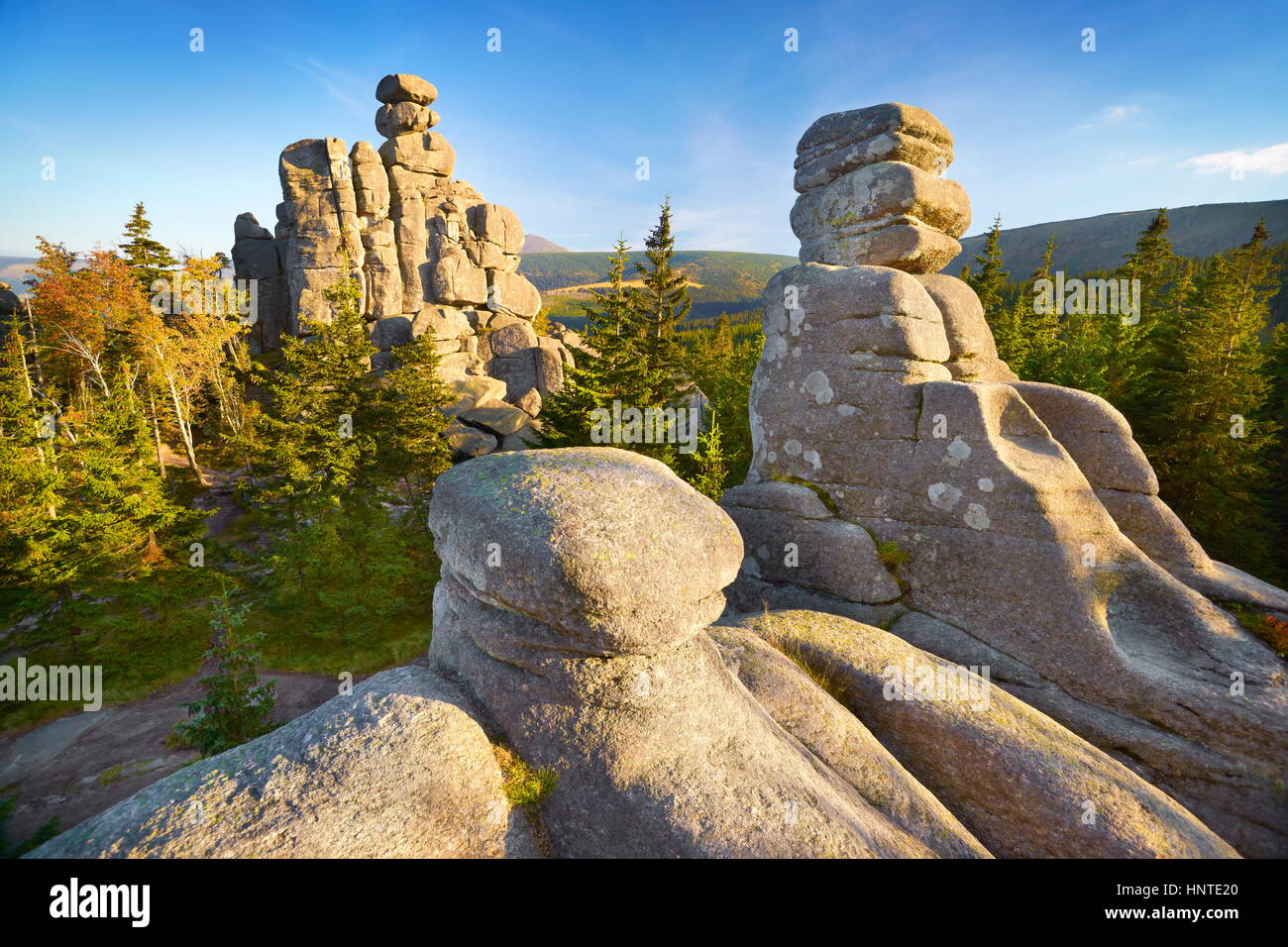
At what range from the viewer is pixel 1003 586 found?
968cm

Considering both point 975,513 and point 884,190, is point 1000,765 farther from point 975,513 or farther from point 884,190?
point 884,190

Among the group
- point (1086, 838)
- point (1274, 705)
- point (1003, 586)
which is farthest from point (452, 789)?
point (1274, 705)

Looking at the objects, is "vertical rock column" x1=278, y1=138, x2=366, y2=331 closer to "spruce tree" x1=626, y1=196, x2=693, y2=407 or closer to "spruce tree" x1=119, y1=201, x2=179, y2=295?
"spruce tree" x1=119, y1=201, x2=179, y2=295

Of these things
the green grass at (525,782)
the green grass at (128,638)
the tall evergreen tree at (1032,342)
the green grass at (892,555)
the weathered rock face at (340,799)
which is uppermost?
the tall evergreen tree at (1032,342)

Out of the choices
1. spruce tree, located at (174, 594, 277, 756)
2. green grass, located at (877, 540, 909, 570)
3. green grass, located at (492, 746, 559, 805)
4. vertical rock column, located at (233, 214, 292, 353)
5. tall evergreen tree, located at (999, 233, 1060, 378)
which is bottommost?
spruce tree, located at (174, 594, 277, 756)

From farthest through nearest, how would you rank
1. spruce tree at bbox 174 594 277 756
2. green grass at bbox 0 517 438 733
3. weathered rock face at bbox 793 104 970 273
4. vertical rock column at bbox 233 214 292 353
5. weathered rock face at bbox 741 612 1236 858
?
vertical rock column at bbox 233 214 292 353
green grass at bbox 0 517 438 733
weathered rock face at bbox 793 104 970 273
spruce tree at bbox 174 594 277 756
weathered rock face at bbox 741 612 1236 858

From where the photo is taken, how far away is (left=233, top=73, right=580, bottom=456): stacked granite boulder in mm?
44250

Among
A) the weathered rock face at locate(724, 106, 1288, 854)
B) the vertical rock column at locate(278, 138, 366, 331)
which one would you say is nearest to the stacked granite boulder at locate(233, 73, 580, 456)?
the vertical rock column at locate(278, 138, 366, 331)

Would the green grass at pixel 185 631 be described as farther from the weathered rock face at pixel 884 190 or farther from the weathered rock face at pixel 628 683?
the weathered rock face at pixel 884 190

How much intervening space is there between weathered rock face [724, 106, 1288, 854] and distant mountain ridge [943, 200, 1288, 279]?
13856 centimetres

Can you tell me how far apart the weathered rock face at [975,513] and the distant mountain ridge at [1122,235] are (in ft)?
455

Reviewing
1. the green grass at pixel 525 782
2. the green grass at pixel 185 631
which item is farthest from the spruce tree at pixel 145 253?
the green grass at pixel 525 782

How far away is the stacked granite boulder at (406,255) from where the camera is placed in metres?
44.2
